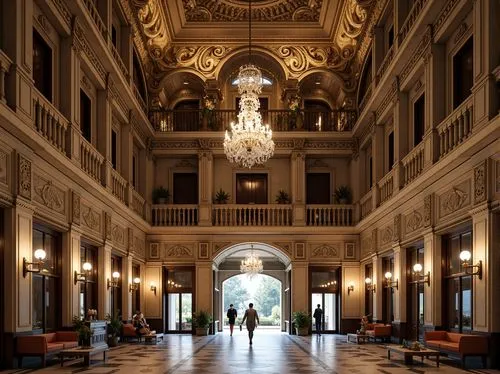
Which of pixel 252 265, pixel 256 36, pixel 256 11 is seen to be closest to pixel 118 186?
pixel 256 11

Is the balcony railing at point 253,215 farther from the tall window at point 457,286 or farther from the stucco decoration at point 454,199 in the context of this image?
the stucco decoration at point 454,199

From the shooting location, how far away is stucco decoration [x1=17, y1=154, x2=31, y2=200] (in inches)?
454

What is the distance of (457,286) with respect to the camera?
47.1 feet

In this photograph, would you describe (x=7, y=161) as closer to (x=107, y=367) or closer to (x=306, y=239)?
(x=107, y=367)

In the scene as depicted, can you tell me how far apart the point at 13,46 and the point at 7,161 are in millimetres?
1889

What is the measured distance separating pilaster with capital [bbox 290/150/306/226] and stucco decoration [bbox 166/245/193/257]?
12.9 feet

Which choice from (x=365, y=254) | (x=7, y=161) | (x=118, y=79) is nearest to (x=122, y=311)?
(x=118, y=79)

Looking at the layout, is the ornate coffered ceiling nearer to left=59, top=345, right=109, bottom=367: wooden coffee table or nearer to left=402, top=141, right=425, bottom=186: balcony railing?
left=402, top=141, right=425, bottom=186: balcony railing

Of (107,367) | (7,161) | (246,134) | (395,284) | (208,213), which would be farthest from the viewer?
(208,213)

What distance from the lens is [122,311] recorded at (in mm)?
20672

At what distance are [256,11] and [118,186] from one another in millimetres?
8337

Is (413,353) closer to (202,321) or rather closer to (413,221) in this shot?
(413,221)

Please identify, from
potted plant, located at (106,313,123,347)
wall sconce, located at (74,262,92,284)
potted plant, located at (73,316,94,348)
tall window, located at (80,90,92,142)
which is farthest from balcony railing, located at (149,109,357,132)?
potted plant, located at (73,316,94,348)

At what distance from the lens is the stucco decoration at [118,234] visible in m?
19.1
